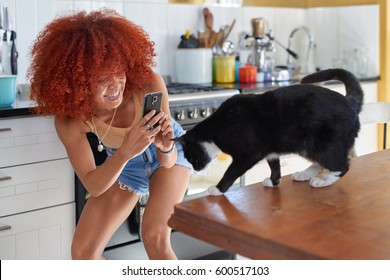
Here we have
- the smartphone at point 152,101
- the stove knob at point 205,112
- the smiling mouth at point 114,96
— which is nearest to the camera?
the smartphone at point 152,101

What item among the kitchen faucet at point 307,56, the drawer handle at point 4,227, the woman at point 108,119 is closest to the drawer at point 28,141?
the drawer handle at point 4,227

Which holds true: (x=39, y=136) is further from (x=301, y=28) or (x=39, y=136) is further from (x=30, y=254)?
(x=301, y=28)

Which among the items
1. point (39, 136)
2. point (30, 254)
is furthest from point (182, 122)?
point (30, 254)

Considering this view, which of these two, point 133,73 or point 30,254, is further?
point 30,254

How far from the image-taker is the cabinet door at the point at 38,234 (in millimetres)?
2283

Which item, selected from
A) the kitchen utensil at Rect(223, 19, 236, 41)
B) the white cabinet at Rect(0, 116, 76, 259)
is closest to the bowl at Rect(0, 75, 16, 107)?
the white cabinet at Rect(0, 116, 76, 259)

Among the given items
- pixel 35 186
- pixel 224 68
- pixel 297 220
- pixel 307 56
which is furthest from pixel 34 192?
pixel 307 56

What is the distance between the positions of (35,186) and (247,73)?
1.59 meters

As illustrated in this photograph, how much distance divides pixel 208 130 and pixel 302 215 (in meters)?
0.32

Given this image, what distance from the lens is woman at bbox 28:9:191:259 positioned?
5.59 feet

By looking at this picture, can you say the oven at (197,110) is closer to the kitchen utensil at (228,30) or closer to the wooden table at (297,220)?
the kitchen utensil at (228,30)

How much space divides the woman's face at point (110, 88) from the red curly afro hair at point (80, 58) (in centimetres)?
2

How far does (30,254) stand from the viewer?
7.72 ft

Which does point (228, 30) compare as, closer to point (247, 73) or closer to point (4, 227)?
point (247, 73)
